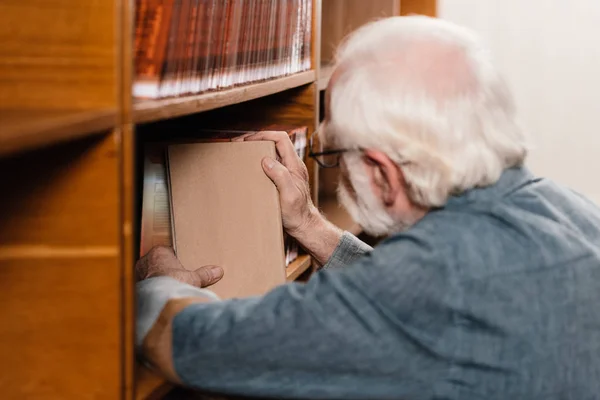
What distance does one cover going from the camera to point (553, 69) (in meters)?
3.42

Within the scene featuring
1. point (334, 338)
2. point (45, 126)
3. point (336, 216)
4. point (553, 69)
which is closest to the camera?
point (45, 126)

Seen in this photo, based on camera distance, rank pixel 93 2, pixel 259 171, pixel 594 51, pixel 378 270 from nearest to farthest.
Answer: pixel 93 2 → pixel 378 270 → pixel 259 171 → pixel 594 51

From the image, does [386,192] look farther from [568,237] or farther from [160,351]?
[160,351]

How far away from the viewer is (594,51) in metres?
3.36

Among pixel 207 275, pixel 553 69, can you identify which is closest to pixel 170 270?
pixel 207 275

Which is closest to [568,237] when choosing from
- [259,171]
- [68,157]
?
[259,171]

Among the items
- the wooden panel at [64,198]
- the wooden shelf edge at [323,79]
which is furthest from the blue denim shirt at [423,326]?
the wooden shelf edge at [323,79]

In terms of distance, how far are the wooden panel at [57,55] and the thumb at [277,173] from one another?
0.59m

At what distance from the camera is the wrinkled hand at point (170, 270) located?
133cm

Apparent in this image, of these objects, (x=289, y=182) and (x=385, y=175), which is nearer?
(x=385, y=175)

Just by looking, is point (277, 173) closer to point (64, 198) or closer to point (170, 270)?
point (170, 270)

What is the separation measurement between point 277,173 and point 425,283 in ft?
1.59

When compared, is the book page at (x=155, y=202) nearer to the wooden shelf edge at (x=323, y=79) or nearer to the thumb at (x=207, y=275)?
the thumb at (x=207, y=275)

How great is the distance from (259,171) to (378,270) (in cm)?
46
